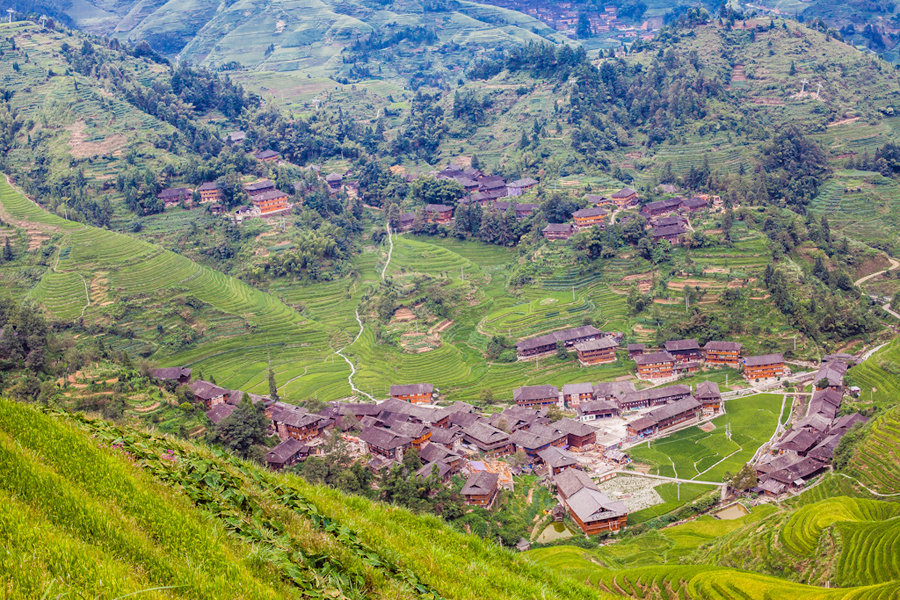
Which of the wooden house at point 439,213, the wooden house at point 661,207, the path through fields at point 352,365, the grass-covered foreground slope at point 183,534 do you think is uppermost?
the grass-covered foreground slope at point 183,534

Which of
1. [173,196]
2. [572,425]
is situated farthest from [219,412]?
[173,196]

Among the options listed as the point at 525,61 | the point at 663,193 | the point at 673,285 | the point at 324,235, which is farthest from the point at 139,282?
the point at 525,61

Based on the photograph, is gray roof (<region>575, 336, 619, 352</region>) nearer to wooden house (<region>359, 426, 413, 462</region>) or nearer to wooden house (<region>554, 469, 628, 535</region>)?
wooden house (<region>554, 469, 628, 535</region>)

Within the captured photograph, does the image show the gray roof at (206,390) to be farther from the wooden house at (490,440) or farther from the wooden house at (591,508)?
the wooden house at (591,508)

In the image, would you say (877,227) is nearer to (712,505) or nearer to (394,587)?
(712,505)

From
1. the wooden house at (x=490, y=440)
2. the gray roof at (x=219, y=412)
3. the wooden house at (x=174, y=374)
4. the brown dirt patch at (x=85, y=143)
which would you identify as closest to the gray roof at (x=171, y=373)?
the wooden house at (x=174, y=374)

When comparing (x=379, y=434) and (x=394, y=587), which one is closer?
(x=394, y=587)
